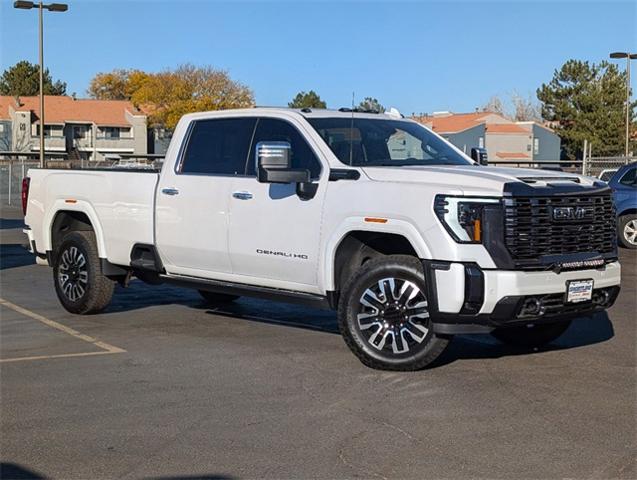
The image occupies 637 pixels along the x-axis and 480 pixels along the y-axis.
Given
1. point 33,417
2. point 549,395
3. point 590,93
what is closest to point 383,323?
point 549,395

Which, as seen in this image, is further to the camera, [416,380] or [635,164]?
[635,164]

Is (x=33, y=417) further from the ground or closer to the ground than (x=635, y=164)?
closer to the ground

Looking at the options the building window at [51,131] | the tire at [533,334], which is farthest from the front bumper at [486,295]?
the building window at [51,131]

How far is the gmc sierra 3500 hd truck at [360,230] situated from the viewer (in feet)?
22.0

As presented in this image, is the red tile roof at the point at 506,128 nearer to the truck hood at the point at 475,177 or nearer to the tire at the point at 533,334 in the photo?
the tire at the point at 533,334

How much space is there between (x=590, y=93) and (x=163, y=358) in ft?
237

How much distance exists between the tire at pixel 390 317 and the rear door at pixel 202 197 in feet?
5.27

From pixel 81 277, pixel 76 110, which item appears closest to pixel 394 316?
pixel 81 277

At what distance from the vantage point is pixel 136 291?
11938 millimetres

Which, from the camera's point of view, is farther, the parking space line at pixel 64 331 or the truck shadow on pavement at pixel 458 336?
the truck shadow on pavement at pixel 458 336

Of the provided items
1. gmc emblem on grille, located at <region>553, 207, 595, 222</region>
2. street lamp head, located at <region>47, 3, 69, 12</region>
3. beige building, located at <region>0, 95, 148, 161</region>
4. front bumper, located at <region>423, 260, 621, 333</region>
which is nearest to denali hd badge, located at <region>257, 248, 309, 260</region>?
front bumper, located at <region>423, 260, 621, 333</region>

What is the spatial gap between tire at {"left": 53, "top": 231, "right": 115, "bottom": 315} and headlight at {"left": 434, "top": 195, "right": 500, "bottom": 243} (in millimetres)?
4278

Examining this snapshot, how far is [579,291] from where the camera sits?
7000 mm

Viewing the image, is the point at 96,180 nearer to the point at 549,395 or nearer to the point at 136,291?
the point at 136,291
